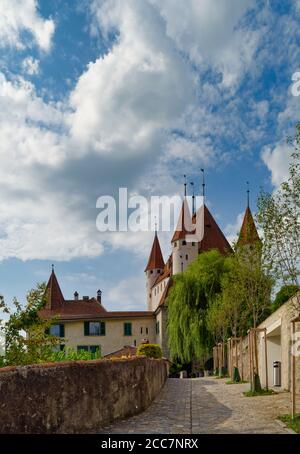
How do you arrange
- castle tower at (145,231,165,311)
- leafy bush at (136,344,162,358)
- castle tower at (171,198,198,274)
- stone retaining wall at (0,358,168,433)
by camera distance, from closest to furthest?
1. stone retaining wall at (0,358,168,433)
2. leafy bush at (136,344,162,358)
3. castle tower at (171,198,198,274)
4. castle tower at (145,231,165,311)

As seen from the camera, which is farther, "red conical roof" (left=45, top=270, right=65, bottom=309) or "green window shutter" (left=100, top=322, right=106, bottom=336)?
"red conical roof" (left=45, top=270, right=65, bottom=309)

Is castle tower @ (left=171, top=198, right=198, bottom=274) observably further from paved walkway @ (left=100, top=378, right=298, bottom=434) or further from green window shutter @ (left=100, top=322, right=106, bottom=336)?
paved walkway @ (left=100, top=378, right=298, bottom=434)

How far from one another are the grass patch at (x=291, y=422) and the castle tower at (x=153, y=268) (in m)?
59.1

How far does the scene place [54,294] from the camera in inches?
2504

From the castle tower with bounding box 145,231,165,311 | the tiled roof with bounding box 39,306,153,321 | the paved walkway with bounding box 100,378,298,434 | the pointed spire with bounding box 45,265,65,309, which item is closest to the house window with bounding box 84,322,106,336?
the tiled roof with bounding box 39,306,153,321

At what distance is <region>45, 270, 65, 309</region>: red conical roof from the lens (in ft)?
205

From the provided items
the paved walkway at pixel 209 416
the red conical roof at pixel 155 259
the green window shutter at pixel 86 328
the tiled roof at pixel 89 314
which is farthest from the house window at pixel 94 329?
the paved walkway at pixel 209 416

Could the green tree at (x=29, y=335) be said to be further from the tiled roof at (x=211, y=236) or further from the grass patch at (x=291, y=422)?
the tiled roof at (x=211, y=236)

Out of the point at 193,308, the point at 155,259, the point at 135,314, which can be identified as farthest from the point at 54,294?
the point at 193,308

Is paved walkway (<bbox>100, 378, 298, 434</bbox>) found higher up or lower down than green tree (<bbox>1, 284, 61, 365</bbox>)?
lower down

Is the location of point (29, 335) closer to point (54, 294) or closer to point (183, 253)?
point (183, 253)

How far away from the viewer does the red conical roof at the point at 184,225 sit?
5862 cm

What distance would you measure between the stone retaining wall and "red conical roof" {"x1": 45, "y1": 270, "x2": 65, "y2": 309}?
51.9 m

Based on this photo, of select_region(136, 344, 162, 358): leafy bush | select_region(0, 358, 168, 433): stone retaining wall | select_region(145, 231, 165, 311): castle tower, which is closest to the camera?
select_region(0, 358, 168, 433): stone retaining wall
